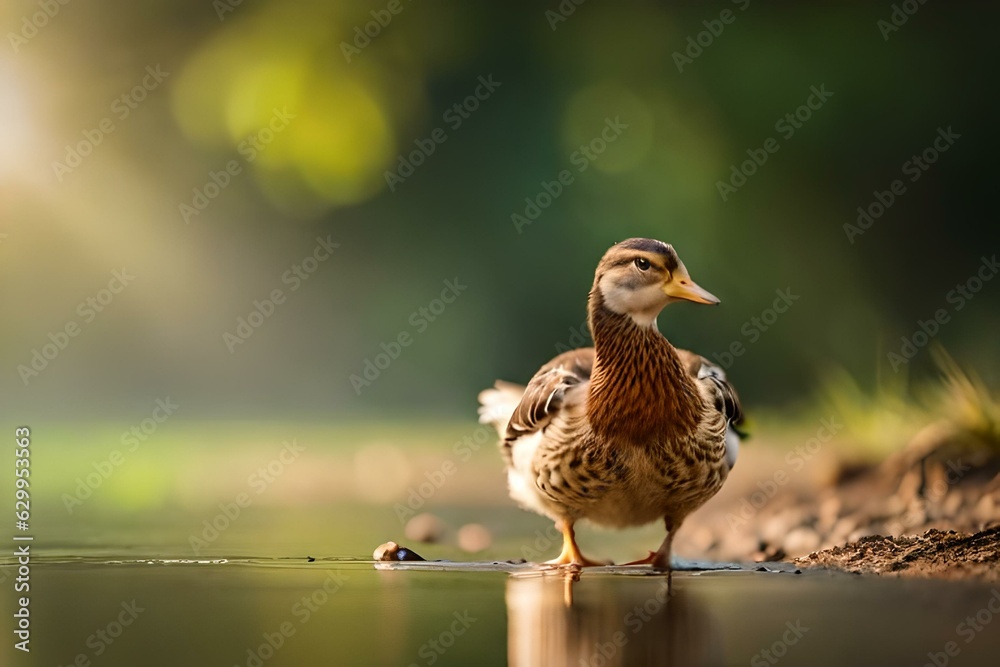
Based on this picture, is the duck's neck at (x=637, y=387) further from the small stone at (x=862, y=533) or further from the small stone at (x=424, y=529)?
the small stone at (x=424, y=529)

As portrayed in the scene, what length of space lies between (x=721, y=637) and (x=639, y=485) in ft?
1.87

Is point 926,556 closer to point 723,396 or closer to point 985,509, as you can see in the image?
point 985,509

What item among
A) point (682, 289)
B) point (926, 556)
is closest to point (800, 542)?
point (926, 556)

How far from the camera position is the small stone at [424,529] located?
99.5 inches

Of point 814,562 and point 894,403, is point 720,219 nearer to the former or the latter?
A: point 894,403

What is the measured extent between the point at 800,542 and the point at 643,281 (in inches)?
30.6

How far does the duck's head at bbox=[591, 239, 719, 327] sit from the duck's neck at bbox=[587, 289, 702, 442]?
21 mm

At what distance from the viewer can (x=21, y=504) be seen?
2.36 meters

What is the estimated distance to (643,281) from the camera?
185 centimetres

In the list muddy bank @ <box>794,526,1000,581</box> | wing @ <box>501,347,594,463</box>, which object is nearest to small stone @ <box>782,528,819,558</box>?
muddy bank @ <box>794,526,1000,581</box>

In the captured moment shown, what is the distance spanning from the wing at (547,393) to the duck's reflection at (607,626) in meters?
0.36

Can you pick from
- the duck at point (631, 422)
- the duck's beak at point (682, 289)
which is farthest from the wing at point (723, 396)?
the duck's beak at point (682, 289)

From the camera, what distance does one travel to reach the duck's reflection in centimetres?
123

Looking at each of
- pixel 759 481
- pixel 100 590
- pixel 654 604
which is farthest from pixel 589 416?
pixel 759 481
